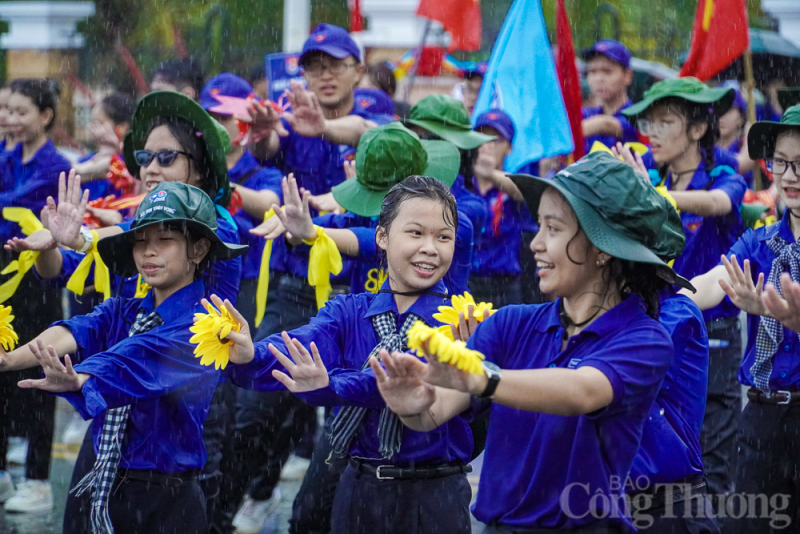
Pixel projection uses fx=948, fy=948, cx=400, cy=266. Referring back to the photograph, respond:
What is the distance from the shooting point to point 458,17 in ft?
30.3

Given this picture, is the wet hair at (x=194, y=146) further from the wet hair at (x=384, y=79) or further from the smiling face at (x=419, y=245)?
the wet hair at (x=384, y=79)

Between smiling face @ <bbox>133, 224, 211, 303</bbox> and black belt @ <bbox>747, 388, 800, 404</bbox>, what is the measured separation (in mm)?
2708

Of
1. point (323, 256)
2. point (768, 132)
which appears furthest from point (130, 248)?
point (768, 132)

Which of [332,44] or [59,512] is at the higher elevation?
[332,44]

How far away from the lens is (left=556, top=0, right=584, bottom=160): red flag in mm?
7227

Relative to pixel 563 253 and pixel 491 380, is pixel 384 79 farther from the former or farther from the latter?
pixel 491 380

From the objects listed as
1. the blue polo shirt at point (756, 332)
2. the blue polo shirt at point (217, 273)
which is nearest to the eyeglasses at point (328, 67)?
the blue polo shirt at point (217, 273)

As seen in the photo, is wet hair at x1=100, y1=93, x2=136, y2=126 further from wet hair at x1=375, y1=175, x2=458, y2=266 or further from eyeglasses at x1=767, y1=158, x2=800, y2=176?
eyeglasses at x1=767, y1=158, x2=800, y2=176

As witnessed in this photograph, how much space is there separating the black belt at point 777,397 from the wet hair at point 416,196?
1814mm

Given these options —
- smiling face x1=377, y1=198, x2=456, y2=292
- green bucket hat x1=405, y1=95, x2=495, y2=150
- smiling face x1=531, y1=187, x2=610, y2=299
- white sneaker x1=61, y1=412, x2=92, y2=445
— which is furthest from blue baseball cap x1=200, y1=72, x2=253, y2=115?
smiling face x1=531, y1=187, x2=610, y2=299

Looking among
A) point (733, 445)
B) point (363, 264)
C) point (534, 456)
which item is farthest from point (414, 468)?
point (733, 445)

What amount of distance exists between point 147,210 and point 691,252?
3.08 m

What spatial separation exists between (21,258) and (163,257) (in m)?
1.42

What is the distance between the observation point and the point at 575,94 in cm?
728
